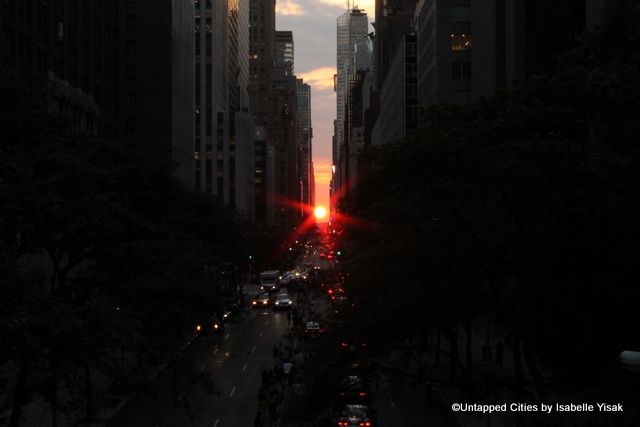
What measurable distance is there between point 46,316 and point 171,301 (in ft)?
46.4

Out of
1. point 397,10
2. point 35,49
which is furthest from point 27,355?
point 397,10

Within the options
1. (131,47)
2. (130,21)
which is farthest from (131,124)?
(130,21)

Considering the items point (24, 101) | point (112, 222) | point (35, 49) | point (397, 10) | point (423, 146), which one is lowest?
point (112, 222)

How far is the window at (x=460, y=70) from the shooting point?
8325cm

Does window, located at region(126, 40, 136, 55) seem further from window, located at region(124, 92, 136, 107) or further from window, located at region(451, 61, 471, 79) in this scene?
window, located at region(451, 61, 471, 79)

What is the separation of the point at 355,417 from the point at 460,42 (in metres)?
63.5

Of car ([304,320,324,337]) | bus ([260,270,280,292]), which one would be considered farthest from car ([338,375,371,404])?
bus ([260,270,280,292])

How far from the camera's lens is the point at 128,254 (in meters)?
27.6

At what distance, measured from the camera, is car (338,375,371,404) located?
76.7ft

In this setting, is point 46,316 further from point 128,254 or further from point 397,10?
point 397,10

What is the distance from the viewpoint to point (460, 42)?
83812 mm

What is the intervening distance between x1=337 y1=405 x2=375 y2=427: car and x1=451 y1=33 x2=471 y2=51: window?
62406mm

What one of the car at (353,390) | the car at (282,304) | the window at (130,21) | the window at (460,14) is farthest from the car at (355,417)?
the window at (130,21)

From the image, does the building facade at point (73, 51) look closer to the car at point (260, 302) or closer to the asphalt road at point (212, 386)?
the asphalt road at point (212, 386)
